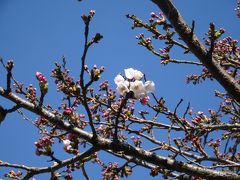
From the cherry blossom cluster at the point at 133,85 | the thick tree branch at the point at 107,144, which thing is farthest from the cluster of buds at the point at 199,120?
the cherry blossom cluster at the point at 133,85

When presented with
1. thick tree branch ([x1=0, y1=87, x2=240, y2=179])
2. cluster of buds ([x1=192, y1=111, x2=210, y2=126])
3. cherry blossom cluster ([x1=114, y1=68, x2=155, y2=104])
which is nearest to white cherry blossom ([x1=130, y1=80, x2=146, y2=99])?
cherry blossom cluster ([x1=114, y1=68, x2=155, y2=104])

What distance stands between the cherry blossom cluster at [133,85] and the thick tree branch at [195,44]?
121 cm

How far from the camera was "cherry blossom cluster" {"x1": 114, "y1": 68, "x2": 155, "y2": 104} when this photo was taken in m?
2.61

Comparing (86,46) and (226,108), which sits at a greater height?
(226,108)

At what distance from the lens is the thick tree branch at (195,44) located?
3486 millimetres

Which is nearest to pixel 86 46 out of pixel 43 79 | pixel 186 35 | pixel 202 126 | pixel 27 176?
pixel 43 79

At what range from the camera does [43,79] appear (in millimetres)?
2947

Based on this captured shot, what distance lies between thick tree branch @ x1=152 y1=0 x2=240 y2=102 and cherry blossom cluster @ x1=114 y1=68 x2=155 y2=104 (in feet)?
3.97

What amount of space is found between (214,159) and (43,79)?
322cm

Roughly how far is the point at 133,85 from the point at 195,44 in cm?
147

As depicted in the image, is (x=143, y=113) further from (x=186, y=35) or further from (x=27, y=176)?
(x=27, y=176)

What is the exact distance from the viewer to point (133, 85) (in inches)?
104

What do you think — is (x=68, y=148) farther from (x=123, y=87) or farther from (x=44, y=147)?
(x=123, y=87)

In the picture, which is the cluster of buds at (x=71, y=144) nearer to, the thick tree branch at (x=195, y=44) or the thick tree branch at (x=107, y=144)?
the thick tree branch at (x=107, y=144)
